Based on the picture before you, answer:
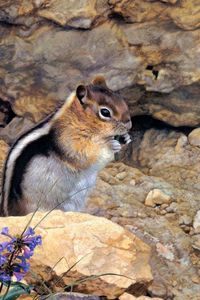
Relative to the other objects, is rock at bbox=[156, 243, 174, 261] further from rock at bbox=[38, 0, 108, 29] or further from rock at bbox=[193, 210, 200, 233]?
rock at bbox=[38, 0, 108, 29]

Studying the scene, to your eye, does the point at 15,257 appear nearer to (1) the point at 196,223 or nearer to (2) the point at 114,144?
(2) the point at 114,144

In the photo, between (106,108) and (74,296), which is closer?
(74,296)

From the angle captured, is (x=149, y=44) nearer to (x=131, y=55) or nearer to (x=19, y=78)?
(x=131, y=55)

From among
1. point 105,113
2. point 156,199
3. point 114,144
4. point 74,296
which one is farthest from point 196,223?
point 74,296

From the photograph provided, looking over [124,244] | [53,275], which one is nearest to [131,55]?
[124,244]

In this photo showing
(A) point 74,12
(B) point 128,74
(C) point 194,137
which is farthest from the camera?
(C) point 194,137

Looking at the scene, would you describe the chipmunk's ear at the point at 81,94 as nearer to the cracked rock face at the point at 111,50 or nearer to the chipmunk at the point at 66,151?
the chipmunk at the point at 66,151
